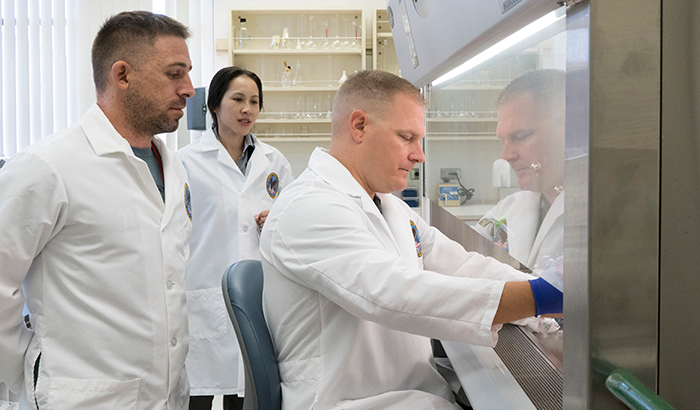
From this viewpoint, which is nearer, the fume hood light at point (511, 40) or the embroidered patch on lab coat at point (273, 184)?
the fume hood light at point (511, 40)

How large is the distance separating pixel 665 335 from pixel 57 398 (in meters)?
1.07

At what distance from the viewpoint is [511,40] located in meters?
0.81

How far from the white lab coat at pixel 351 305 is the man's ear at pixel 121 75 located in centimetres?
48

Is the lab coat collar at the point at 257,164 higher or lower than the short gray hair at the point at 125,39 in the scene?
lower

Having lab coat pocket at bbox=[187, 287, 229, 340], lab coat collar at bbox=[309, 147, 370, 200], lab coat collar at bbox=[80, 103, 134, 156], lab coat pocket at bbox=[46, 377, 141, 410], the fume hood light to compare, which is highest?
the fume hood light

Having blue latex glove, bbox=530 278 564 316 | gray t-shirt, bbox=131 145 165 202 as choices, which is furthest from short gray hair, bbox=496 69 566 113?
gray t-shirt, bbox=131 145 165 202

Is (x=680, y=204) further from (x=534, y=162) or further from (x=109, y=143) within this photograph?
(x=109, y=143)

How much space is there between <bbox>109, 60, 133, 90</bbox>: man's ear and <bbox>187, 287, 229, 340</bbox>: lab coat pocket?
1.04m

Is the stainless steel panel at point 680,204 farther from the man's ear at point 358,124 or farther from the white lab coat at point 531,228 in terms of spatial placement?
the man's ear at point 358,124

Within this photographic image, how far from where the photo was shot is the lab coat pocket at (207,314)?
1.97m

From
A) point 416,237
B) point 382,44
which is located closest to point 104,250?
point 416,237

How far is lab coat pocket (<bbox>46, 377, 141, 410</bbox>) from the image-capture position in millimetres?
1003

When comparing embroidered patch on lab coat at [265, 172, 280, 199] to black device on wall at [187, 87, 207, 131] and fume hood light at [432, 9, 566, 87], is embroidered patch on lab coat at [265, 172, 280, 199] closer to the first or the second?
black device on wall at [187, 87, 207, 131]

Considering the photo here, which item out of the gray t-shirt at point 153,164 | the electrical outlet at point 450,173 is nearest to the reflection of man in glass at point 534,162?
the electrical outlet at point 450,173
